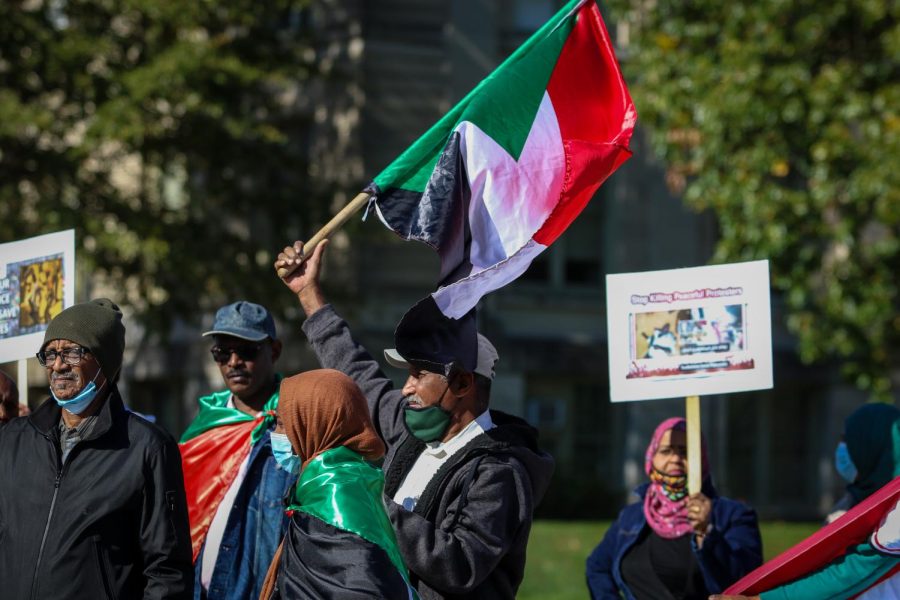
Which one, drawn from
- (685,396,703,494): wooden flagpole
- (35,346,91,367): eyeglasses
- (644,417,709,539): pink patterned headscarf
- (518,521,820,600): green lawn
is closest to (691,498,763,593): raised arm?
(644,417,709,539): pink patterned headscarf

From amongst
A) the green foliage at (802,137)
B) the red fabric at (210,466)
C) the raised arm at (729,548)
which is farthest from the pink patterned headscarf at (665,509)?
the green foliage at (802,137)

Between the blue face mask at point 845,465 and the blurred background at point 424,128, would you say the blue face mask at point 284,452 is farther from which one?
the blurred background at point 424,128

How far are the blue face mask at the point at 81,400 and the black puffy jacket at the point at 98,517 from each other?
0.19 ft

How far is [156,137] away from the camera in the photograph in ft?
53.9

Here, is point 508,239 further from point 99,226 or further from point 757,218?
point 99,226

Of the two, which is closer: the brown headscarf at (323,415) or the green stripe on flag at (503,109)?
the brown headscarf at (323,415)

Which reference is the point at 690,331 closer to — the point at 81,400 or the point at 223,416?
the point at 223,416

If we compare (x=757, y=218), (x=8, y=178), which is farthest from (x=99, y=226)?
(x=757, y=218)

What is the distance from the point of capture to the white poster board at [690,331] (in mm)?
5938

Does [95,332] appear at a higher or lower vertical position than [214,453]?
higher

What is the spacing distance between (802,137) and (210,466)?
1007 centimetres

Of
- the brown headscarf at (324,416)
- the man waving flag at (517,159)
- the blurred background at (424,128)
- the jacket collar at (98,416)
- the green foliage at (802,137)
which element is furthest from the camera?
the blurred background at (424,128)

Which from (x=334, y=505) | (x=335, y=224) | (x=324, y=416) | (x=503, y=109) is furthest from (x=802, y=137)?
(x=334, y=505)

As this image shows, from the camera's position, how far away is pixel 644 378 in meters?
6.08
